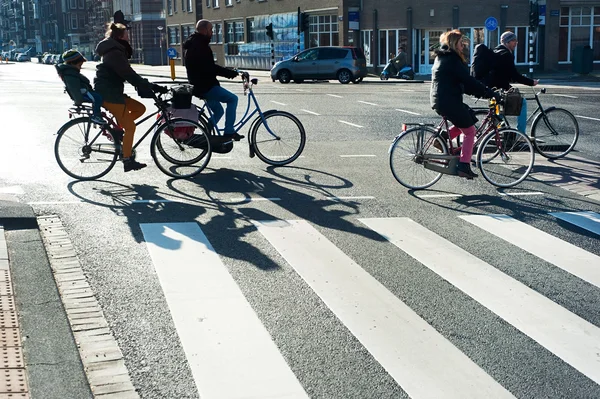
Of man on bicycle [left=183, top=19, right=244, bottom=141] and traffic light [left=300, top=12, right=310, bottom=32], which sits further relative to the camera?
traffic light [left=300, top=12, right=310, bottom=32]

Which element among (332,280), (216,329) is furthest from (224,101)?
(216,329)

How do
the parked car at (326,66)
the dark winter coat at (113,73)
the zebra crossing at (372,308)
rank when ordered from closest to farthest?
the zebra crossing at (372,308) < the dark winter coat at (113,73) < the parked car at (326,66)

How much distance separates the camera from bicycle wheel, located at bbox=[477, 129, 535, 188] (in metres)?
9.31

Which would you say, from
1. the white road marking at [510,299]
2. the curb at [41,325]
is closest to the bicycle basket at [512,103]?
the white road marking at [510,299]

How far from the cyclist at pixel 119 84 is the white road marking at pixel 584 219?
15.3ft

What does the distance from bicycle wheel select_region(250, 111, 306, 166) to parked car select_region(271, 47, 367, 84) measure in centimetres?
2656

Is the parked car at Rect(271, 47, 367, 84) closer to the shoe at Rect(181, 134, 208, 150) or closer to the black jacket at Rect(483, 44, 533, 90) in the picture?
the black jacket at Rect(483, 44, 533, 90)

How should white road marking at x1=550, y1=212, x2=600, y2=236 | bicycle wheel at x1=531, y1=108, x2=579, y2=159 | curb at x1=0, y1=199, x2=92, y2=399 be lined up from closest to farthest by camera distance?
curb at x1=0, y1=199, x2=92, y2=399, white road marking at x1=550, y1=212, x2=600, y2=236, bicycle wheel at x1=531, y1=108, x2=579, y2=159

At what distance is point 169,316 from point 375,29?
42576 mm

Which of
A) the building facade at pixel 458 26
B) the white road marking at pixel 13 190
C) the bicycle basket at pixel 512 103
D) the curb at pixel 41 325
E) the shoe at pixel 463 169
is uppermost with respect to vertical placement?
the building facade at pixel 458 26

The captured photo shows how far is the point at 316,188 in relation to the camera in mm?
9180

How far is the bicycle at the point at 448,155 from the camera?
9008mm

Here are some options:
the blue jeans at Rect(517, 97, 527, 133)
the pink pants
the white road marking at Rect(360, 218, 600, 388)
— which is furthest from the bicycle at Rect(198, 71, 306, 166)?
the white road marking at Rect(360, 218, 600, 388)

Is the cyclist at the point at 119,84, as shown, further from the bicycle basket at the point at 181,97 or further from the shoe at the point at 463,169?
the shoe at the point at 463,169
